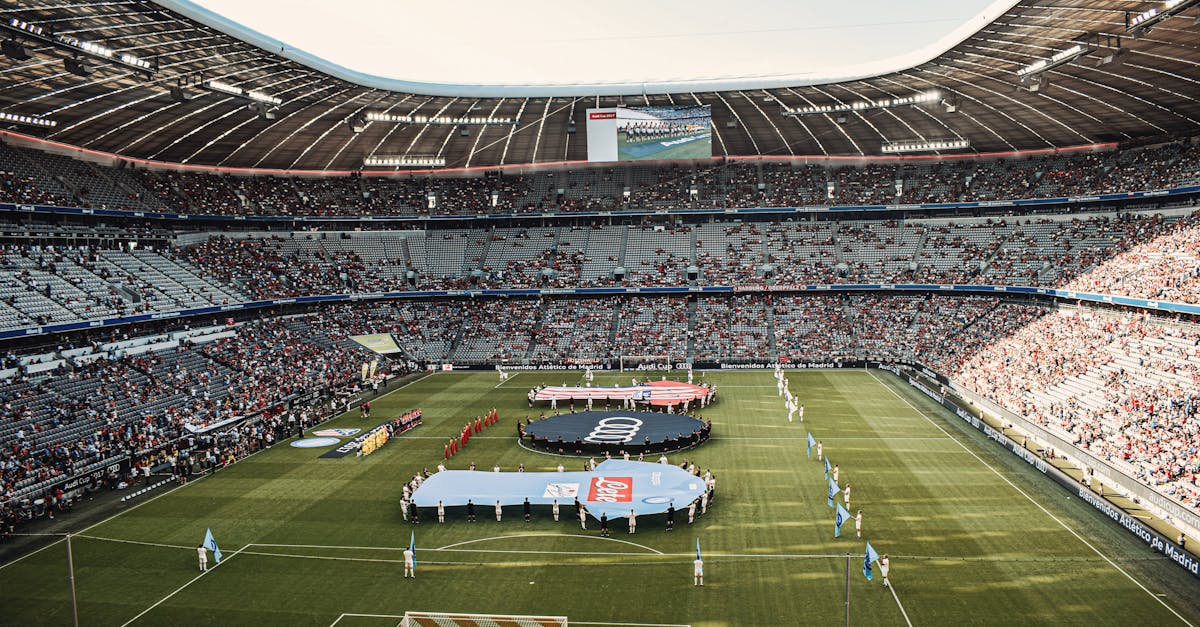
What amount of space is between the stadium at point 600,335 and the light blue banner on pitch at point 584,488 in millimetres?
179

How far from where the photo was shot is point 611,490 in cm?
2483

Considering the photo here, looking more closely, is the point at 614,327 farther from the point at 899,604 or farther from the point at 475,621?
the point at 475,621

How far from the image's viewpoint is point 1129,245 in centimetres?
4662

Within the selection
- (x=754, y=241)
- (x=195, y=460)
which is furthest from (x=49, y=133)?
(x=754, y=241)

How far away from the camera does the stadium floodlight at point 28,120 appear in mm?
40062

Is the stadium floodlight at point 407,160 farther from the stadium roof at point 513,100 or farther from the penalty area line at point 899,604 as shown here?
the penalty area line at point 899,604

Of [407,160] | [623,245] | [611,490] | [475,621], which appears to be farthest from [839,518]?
[407,160]

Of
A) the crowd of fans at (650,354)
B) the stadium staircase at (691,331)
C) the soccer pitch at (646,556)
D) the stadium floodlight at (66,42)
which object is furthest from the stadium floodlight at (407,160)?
the soccer pitch at (646,556)

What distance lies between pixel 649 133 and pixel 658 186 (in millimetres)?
19348

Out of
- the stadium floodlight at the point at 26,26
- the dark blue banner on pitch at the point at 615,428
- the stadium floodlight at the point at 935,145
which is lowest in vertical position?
the dark blue banner on pitch at the point at 615,428

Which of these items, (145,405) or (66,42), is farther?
(145,405)

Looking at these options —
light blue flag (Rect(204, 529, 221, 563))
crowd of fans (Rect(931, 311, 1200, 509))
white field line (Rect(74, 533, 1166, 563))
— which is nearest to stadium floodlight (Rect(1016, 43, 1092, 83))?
crowd of fans (Rect(931, 311, 1200, 509))

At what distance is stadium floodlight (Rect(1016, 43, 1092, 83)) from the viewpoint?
3019 cm

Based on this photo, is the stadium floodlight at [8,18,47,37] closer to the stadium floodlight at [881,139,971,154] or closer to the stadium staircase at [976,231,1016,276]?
the stadium floodlight at [881,139,971,154]
